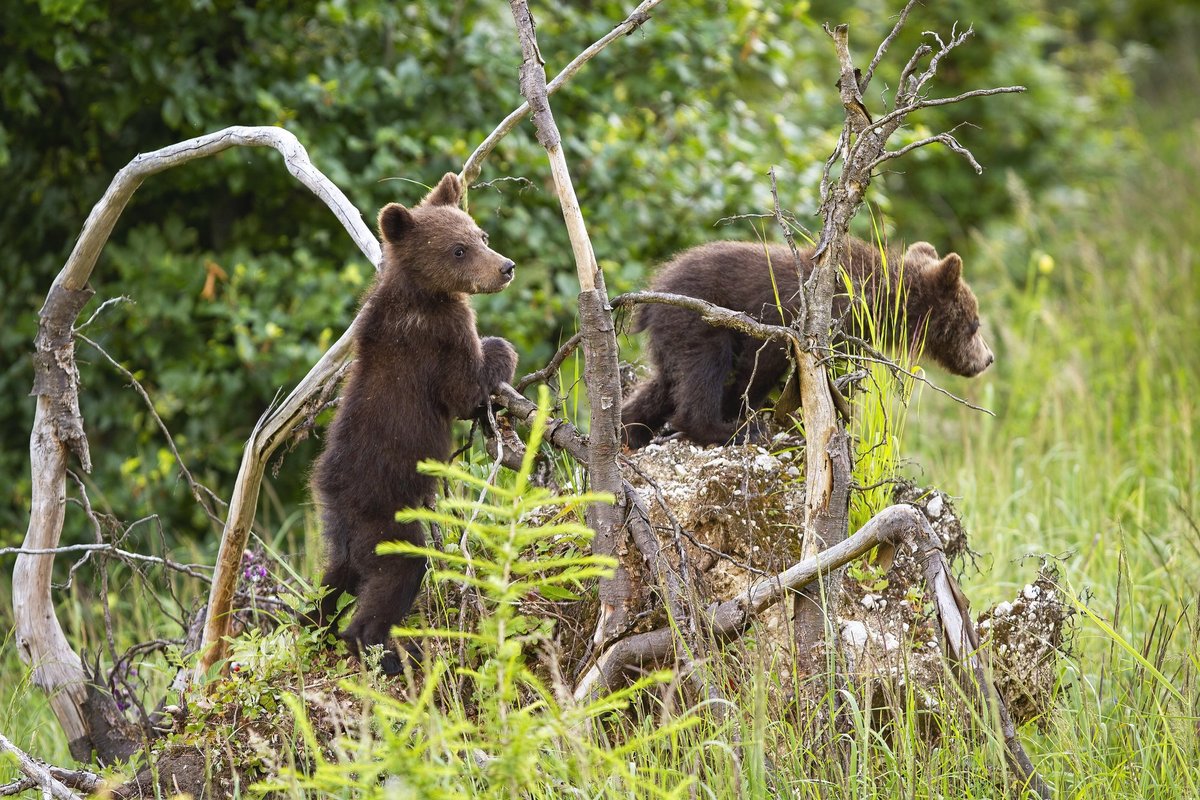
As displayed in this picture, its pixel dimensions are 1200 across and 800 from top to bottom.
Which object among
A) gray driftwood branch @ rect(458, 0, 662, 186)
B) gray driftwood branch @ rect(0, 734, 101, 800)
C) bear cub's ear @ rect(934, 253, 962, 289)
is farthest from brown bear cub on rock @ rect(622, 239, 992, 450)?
gray driftwood branch @ rect(0, 734, 101, 800)

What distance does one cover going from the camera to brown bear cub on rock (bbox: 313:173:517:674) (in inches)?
164

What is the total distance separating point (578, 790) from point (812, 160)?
18.9ft

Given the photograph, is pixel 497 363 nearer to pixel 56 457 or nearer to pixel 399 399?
pixel 399 399

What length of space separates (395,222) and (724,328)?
1446 millimetres

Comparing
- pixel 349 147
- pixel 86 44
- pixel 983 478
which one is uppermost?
pixel 86 44

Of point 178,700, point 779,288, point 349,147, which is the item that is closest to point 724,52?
point 349,147

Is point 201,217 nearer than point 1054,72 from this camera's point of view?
Yes

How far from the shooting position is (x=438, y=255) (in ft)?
14.8

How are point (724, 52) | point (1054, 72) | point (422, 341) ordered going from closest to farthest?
1. point (422, 341)
2. point (724, 52)
3. point (1054, 72)

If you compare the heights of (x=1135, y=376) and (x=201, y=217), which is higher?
(x=201, y=217)

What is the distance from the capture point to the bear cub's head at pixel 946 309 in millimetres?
5652

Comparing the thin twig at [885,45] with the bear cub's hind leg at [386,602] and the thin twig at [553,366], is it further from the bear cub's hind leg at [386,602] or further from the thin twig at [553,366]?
the bear cub's hind leg at [386,602]

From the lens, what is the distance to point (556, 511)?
175 inches

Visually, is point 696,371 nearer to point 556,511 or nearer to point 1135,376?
point 556,511
